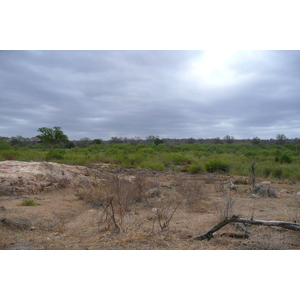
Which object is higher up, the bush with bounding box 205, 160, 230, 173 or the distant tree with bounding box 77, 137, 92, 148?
the distant tree with bounding box 77, 137, 92, 148

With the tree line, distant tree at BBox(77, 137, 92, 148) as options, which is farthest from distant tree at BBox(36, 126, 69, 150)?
distant tree at BBox(77, 137, 92, 148)

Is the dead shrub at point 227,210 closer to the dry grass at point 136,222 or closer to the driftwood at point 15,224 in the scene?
the dry grass at point 136,222

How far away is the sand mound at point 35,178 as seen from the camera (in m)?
9.24

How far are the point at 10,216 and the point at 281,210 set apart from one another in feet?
21.9

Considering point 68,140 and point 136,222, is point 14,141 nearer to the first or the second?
point 68,140

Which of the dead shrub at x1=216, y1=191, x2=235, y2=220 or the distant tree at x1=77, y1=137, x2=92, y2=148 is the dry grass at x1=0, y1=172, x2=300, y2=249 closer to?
the dead shrub at x1=216, y1=191, x2=235, y2=220

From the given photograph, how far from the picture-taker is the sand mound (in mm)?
9242

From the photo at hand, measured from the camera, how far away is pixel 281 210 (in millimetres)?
6730

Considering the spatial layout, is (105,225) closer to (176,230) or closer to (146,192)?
(176,230)

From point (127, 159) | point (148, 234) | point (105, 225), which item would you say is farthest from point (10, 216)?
point (127, 159)

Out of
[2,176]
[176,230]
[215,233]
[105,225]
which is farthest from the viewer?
[2,176]

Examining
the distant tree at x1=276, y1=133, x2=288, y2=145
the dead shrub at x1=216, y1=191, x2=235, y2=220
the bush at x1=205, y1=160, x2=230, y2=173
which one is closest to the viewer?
the dead shrub at x1=216, y1=191, x2=235, y2=220

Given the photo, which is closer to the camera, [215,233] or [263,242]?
[263,242]

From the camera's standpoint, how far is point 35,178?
398 inches
